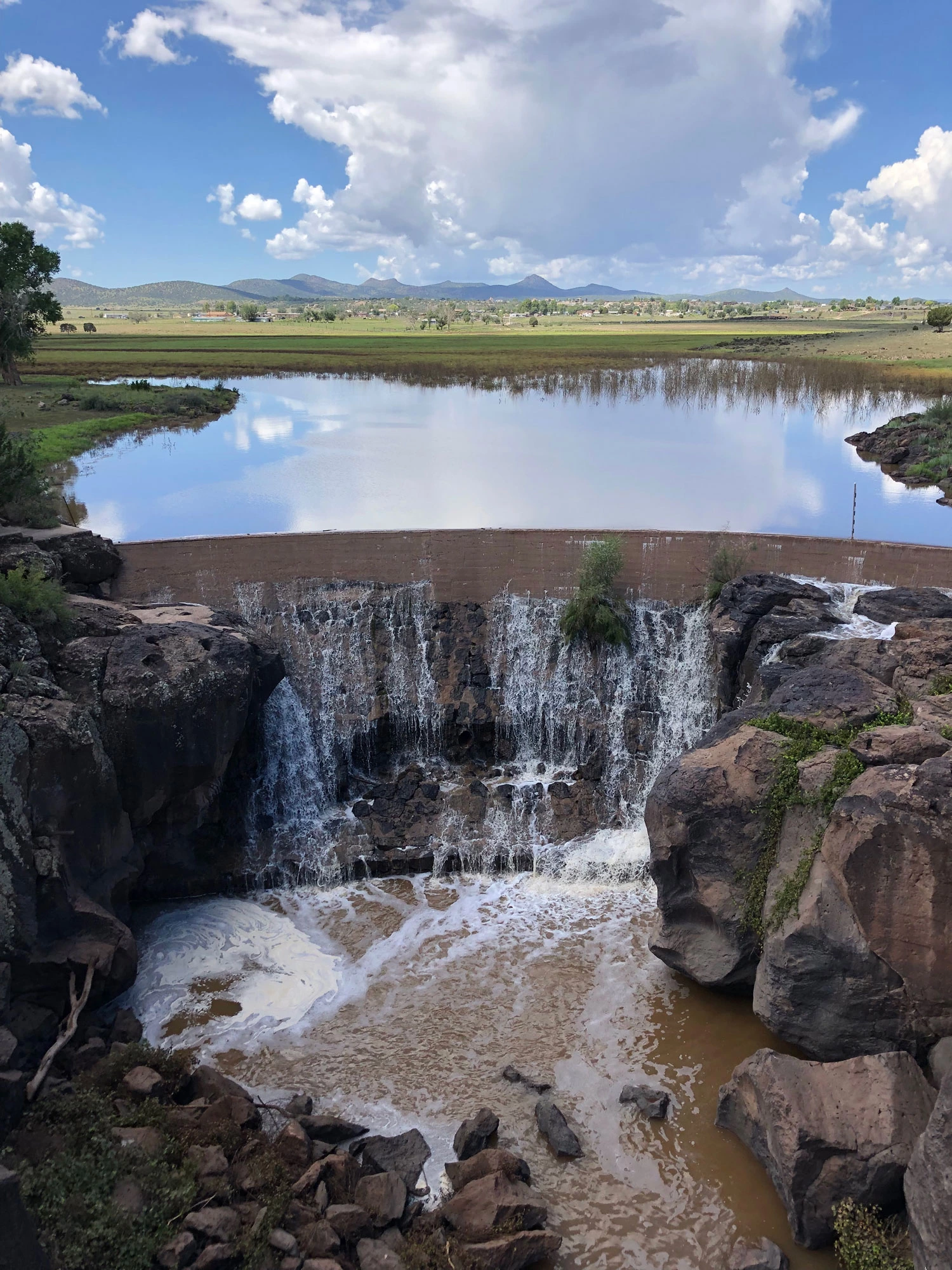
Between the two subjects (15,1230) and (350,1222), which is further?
(350,1222)

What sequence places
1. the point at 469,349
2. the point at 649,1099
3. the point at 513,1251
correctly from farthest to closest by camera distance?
the point at 469,349, the point at 649,1099, the point at 513,1251

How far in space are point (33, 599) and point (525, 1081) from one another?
11.1 meters

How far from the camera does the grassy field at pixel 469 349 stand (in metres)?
70.2

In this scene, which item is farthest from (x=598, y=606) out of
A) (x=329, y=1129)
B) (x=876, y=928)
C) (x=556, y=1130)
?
(x=329, y=1129)

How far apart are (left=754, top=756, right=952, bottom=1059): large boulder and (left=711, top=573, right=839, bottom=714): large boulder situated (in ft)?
22.8

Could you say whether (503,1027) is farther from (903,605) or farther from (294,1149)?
(903,605)

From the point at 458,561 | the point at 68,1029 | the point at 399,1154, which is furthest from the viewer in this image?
the point at 458,561

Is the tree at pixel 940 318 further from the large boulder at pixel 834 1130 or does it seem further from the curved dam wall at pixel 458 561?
the large boulder at pixel 834 1130

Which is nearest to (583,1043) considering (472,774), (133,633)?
(472,774)

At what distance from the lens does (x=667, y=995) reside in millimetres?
13234

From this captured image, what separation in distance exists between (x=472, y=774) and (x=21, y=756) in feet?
30.4

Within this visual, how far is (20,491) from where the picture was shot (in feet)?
65.6

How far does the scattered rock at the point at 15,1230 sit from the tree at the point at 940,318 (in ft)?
318

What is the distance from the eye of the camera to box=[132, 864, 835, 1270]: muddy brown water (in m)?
10.2
